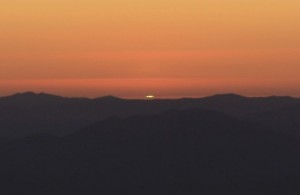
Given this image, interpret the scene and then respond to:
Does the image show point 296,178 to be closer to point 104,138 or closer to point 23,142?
point 104,138

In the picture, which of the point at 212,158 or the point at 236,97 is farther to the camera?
the point at 236,97

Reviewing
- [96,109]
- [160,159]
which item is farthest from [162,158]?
[96,109]

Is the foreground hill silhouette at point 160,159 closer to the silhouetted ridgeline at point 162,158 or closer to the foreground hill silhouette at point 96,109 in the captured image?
the silhouetted ridgeline at point 162,158

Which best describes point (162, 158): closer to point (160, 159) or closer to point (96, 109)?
point (160, 159)

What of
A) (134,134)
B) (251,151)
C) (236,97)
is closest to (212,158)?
(251,151)

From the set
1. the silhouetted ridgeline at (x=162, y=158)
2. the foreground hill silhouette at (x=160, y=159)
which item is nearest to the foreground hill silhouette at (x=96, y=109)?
the silhouetted ridgeline at (x=162, y=158)

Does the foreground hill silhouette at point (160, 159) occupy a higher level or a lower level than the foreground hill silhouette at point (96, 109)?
lower

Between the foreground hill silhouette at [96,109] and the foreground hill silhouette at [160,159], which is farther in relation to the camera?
the foreground hill silhouette at [96,109]
